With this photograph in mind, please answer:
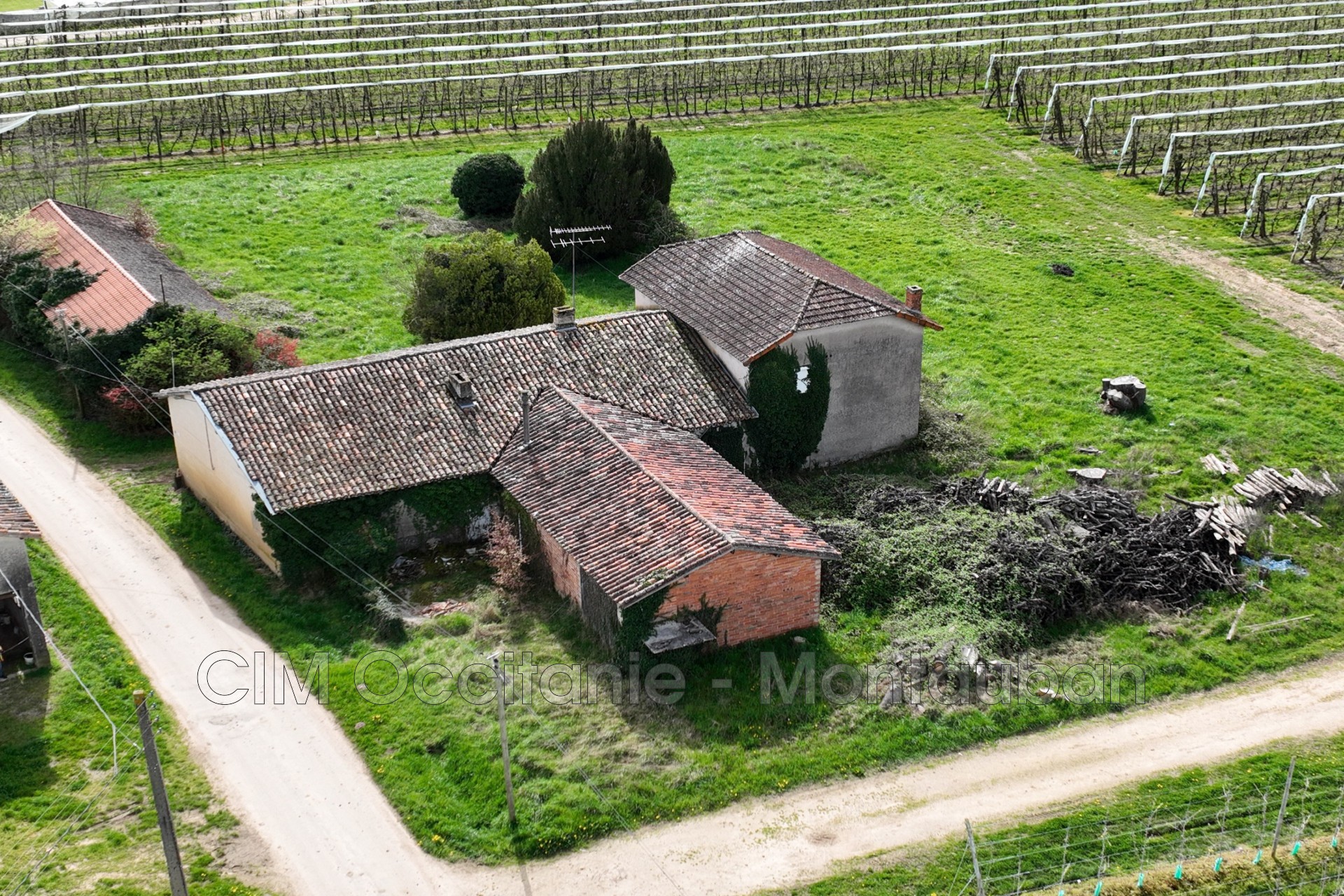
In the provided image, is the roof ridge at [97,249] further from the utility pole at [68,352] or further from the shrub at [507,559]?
the shrub at [507,559]

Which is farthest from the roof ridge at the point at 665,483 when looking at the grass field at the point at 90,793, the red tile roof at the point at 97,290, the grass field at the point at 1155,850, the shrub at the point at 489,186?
the shrub at the point at 489,186

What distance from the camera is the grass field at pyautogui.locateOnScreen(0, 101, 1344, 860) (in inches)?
858

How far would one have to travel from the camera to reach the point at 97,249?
122 feet

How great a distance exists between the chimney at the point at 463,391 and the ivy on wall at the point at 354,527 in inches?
A: 77.2

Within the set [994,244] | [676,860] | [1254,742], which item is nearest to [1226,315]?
[994,244]

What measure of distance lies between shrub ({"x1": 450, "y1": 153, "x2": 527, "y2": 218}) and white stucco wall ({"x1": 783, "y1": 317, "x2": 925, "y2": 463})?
17.2 metres

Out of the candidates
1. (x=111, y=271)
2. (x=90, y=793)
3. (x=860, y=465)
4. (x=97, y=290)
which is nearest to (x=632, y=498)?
(x=860, y=465)

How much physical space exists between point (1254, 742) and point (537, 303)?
66.2ft

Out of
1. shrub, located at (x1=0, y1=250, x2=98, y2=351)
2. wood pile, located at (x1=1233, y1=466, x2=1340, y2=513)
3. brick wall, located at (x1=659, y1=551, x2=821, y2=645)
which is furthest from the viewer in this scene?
shrub, located at (x1=0, y1=250, x2=98, y2=351)

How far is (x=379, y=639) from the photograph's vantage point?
25.0m

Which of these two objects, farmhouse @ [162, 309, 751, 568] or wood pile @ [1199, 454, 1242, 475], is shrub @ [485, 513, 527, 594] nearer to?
farmhouse @ [162, 309, 751, 568]

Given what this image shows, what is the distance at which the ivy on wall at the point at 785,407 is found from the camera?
29.6 meters

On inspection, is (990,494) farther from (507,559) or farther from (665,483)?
(507,559)

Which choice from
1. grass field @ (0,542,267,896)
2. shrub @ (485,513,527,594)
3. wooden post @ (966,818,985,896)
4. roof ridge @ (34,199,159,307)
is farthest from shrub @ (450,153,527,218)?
wooden post @ (966,818,985,896)
